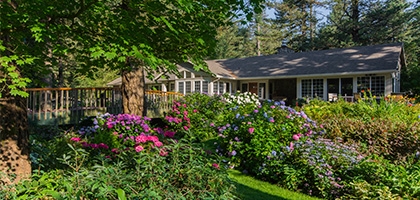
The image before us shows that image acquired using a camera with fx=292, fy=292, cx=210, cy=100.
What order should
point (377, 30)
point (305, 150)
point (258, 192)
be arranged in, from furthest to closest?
point (377, 30), point (305, 150), point (258, 192)

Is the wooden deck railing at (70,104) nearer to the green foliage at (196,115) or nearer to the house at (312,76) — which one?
the green foliage at (196,115)

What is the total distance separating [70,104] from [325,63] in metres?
15.5

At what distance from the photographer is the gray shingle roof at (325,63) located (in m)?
16.7

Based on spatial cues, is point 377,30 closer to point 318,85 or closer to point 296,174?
point 318,85

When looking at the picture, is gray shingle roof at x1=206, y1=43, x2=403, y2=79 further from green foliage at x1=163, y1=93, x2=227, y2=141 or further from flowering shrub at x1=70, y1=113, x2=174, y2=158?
flowering shrub at x1=70, y1=113, x2=174, y2=158

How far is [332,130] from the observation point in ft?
22.4

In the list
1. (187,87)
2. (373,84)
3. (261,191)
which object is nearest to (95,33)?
(261,191)

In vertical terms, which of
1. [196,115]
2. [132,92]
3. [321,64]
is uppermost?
[321,64]

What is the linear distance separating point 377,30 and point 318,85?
13601 mm

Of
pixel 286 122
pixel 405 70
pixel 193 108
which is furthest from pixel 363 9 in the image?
pixel 286 122

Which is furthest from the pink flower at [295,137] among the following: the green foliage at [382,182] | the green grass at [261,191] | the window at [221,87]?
the window at [221,87]

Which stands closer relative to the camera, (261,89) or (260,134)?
(260,134)

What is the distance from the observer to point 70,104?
982 cm

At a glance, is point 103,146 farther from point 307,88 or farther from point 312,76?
point 307,88
